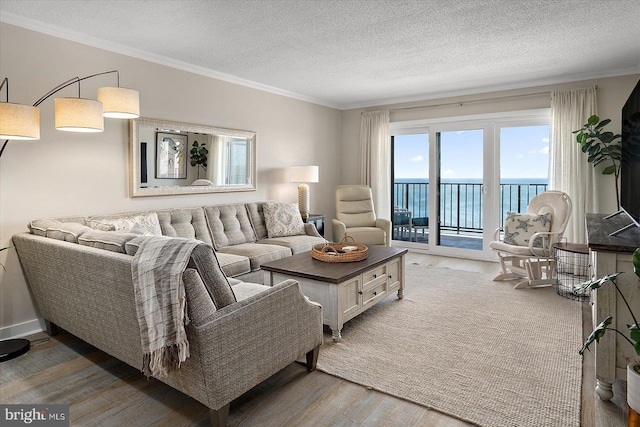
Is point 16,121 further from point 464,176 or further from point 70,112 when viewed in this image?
point 464,176

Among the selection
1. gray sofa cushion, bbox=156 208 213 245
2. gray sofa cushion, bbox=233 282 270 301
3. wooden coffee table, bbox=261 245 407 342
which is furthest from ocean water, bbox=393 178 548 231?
gray sofa cushion, bbox=233 282 270 301

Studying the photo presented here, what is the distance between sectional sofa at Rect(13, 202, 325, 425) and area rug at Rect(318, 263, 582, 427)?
496 mm

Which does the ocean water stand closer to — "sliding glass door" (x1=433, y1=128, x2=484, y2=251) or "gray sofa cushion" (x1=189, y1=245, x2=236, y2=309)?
"sliding glass door" (x1=433, y1=128, x2=484, y2=251)

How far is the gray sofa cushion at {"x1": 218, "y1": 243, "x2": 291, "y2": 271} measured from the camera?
12.0 feet

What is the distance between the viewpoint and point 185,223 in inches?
156

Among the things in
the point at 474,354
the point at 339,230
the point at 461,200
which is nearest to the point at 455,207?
the point at 461,200

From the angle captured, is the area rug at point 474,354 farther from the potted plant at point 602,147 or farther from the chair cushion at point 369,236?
the potted plant at point 602,147

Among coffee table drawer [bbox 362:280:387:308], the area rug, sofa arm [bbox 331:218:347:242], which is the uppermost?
sofa arm [bbox 331:218:347:242]

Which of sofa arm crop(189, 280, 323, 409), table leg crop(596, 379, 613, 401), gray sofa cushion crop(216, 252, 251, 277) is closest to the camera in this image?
sofa arm crop(189, 280, 323, 409)

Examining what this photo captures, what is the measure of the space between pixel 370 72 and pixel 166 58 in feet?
7.19

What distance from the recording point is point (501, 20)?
308cm

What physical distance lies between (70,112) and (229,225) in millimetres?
2024

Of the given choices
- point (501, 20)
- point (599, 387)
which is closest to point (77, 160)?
point (501, 20)

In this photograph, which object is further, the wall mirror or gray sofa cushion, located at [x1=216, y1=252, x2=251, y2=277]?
the wall mirror
